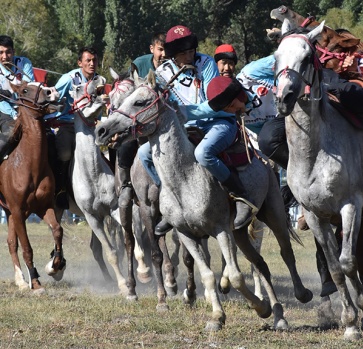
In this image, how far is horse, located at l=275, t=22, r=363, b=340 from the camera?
862 cm

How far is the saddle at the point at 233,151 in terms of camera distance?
9781 mm

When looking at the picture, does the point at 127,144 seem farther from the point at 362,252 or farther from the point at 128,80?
the point at 362,252

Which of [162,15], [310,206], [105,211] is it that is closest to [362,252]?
[310,206]

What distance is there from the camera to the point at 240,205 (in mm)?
9633

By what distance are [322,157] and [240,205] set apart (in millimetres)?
1155

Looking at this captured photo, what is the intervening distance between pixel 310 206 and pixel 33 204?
208 inches

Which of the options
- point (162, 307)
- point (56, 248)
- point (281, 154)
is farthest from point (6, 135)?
point (281, 154)

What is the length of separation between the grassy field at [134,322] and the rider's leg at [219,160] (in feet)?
3.54

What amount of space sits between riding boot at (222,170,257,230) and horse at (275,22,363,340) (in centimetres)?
67

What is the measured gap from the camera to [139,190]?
11.8 meters

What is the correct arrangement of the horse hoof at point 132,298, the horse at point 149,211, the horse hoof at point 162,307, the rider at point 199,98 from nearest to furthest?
the rider at point 199,98, the horse hoof at point 162,307, the horse at point 149,211, the horse hoof at point 132,298

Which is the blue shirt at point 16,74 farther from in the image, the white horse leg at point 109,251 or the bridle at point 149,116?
the bridle at point 149,116

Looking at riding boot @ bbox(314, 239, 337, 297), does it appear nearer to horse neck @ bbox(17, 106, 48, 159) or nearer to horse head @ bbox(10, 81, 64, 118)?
horse head @ bbox(10, 81, 64, 118)

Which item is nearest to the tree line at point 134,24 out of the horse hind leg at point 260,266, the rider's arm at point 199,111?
the horse hind leg at point 260,266
